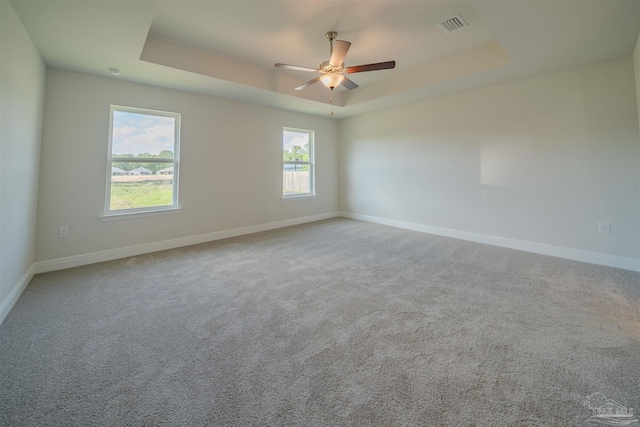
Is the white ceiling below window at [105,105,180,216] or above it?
above

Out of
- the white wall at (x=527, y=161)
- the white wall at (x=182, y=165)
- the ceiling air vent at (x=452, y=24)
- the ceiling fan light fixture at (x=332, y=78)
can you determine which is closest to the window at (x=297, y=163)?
the white wall at (x=182, y=165)

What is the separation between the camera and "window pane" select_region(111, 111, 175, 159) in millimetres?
3609

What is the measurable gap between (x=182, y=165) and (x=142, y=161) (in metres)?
0.54

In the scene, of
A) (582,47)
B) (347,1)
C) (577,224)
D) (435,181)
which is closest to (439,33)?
(347,1)

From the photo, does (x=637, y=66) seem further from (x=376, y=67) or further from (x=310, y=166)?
(x=310, y=166)

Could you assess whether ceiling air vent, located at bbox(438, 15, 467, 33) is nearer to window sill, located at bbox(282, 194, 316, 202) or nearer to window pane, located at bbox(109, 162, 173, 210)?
window sill, located at bbox(282, 194, 316, 202)

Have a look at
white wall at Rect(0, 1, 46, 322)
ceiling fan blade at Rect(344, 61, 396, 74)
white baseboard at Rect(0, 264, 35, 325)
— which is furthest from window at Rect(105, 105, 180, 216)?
ceiling fan blade at Rect(344, 61, 396, 74)

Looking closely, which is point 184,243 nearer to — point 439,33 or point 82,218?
point 82,218

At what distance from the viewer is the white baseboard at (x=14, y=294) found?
2.08 m

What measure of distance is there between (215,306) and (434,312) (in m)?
1.91

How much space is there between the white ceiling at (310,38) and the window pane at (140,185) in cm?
122

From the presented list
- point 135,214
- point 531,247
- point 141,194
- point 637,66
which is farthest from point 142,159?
point 637,66

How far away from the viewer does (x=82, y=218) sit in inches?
133

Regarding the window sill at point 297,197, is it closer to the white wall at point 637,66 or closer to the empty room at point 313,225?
the empty room at point 313,225
